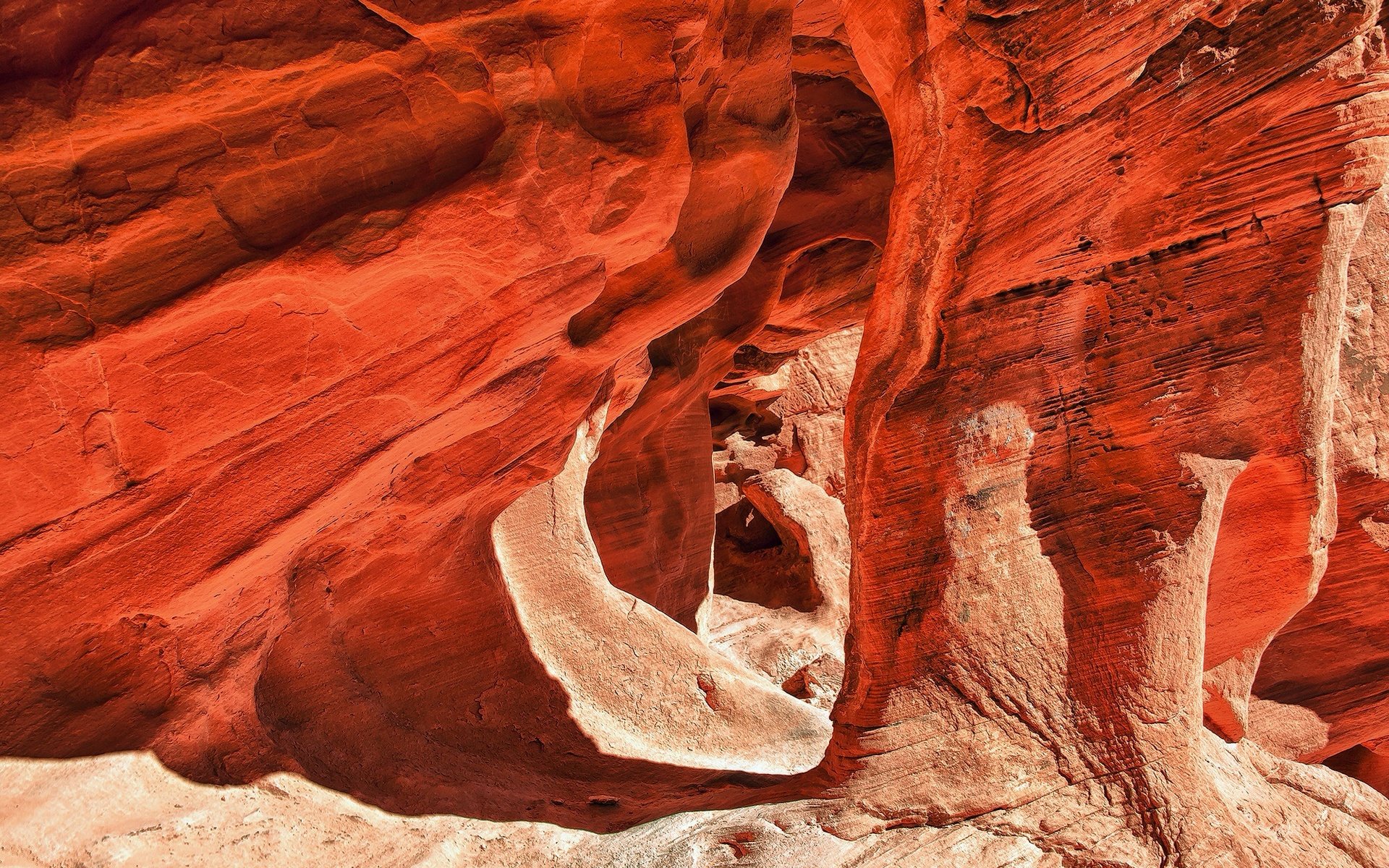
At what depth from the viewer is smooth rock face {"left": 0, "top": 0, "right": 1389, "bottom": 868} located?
109 inches

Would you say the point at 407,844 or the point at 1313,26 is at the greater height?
the point at 1313,26

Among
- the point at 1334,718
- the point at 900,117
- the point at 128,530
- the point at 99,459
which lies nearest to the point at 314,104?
the point at 99,459

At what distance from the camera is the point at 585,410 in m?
4.43

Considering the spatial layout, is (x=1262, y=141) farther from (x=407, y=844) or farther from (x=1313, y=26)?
(x=407, y=844)

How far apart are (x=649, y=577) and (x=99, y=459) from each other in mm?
4666

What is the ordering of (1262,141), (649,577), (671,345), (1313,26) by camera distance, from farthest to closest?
(649,577)
(671,345)
(1262,141)
(1313,26)

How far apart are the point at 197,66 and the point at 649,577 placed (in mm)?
5138

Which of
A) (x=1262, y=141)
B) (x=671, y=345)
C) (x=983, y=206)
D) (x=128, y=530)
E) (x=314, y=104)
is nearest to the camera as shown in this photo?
(x=314, y=104)

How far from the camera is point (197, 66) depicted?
8.44 ft

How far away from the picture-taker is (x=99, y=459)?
2.87 m

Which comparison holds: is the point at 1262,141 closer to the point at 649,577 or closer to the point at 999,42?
the point at 999,42

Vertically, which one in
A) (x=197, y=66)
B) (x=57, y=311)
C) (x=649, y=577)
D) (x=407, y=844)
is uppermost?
(x=197, y=66)

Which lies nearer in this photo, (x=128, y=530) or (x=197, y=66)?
(x=197, y=66)

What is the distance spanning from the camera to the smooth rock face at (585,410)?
2773 mm
